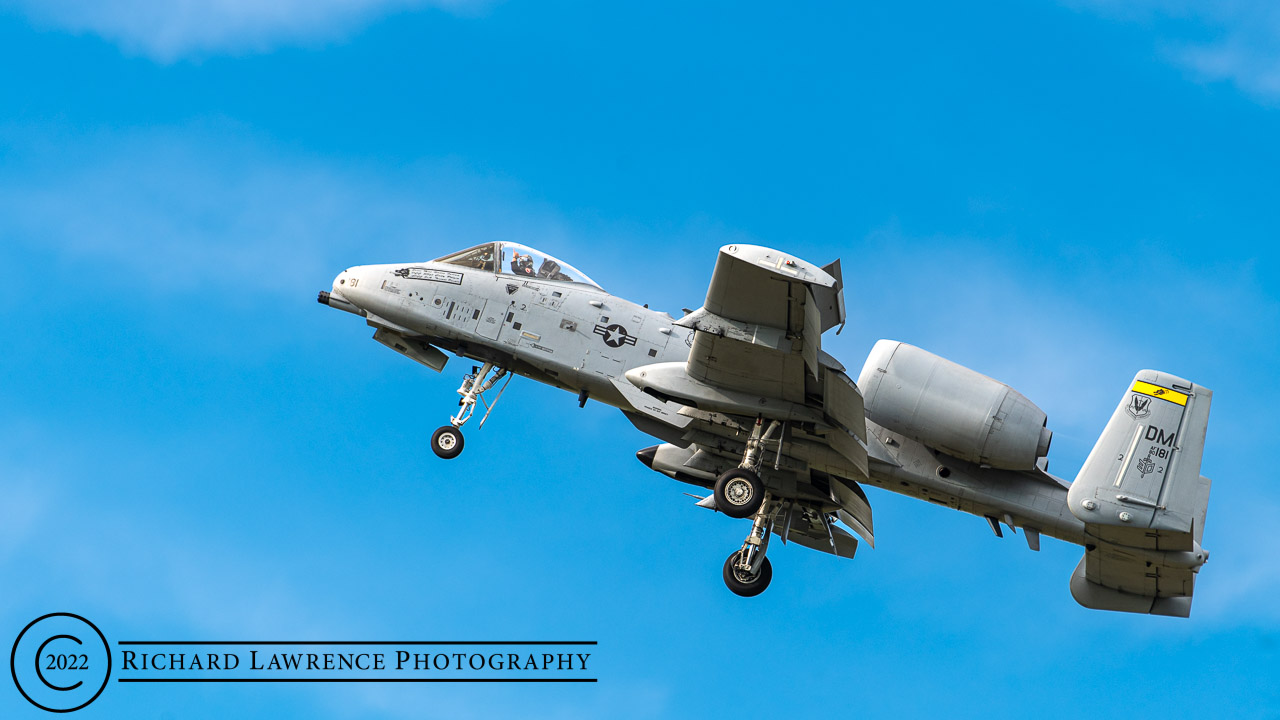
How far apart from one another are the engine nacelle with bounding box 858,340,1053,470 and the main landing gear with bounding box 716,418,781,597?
5.98ft

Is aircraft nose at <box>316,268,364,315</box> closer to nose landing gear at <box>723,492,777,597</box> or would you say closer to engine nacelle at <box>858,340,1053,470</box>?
nose landing gear at <box>723,492,777,597</box>

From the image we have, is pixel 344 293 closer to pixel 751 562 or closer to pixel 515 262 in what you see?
pixel 515 262

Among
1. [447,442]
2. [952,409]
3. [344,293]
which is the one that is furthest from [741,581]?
[344,293]

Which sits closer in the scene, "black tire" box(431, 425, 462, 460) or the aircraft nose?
"black tire" box(431, 425, 462, 460)

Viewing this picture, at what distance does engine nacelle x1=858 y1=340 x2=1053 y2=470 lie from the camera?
16562 mm

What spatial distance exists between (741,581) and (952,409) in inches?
187

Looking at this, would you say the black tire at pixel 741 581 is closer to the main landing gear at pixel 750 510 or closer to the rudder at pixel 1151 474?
the main landing gear at pixel 750 510

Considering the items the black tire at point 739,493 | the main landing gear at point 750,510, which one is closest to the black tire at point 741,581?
the main landing gear at point 750,510

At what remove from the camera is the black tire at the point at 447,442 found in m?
20.0

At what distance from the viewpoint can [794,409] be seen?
17.3 metres

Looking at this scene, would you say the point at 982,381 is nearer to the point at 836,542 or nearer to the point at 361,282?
the point at 836,542

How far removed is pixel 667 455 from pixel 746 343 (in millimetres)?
4858

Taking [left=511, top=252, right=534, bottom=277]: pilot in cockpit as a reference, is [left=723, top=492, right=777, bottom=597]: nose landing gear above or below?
below

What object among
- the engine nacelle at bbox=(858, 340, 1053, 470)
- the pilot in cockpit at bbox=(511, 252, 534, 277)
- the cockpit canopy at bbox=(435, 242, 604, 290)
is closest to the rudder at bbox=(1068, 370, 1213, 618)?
the engine nacelle at bbox=(858, 340, 1053, 470)
